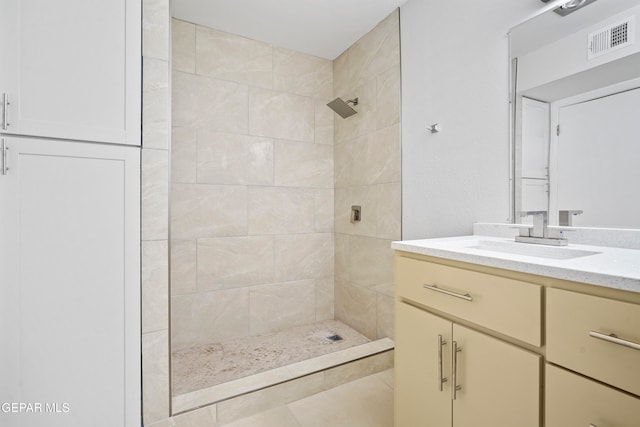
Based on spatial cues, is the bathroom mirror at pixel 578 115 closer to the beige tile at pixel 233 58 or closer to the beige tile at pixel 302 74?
A: the beige tile at pixel 302 74

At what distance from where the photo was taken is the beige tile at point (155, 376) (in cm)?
127

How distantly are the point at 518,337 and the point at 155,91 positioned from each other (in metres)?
1.58

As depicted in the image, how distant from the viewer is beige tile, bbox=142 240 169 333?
1.26m

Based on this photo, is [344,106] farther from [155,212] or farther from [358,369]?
[358,369]

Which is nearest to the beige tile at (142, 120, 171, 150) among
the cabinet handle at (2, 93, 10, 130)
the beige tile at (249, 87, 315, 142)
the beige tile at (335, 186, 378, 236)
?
the cabinet handle at (2, 93, 10, 130)

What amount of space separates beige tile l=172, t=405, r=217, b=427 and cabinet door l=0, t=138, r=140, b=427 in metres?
0.19

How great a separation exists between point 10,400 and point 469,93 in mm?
2350

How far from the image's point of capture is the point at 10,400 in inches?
41.3

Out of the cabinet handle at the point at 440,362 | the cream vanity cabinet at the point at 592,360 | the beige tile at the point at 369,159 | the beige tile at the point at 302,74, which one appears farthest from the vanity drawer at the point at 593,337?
the beige tile at the point at 302,74

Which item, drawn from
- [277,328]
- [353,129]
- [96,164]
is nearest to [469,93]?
[353,129]

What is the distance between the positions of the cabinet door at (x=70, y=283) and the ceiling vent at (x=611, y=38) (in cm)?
185

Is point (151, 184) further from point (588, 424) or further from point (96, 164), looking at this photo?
point (588, 424)

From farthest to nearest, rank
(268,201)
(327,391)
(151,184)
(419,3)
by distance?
(268,201) → (419,3) → (327,391) → (151,184)

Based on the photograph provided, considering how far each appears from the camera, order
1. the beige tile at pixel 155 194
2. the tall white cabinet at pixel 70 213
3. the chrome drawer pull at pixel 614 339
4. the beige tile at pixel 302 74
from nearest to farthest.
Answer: the chrome drawer pull at pixel 614 339
the tall white cabinet at pixel 70 213
the beige tile at pixel 155 194
the beige tile at pixel 302 74
